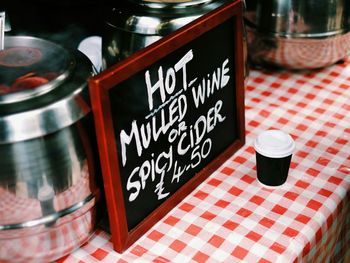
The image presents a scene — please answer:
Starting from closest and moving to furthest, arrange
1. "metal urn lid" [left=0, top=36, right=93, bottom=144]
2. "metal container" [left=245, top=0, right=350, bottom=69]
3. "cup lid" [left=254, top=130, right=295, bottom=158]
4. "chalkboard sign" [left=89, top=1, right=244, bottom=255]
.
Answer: "metal urn lid" [left=0, top=36, right=93, bottom=144] → "chalkboard sign" [left=89, top=1, right=244, bottom=255] → "cup lid" [left=254, top=130, right=295, bottom=158] → "metal container" [left=245, top=0, right=350, bottom=69]

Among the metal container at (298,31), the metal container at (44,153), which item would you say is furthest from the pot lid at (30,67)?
the metal container at (298,31)

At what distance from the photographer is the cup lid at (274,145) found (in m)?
1.15

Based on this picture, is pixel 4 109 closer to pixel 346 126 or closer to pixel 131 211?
pixel 131 211

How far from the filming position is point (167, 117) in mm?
1074

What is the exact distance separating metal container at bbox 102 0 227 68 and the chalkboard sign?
2.3 inches

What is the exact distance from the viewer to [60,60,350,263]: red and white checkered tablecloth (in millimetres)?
1050

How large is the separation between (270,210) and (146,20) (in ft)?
1.57

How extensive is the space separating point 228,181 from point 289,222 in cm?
18

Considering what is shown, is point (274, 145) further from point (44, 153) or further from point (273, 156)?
point (44, 153)

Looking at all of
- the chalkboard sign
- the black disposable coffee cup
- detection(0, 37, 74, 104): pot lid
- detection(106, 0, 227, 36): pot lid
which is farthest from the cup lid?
detection(0, 37, 74, 104): pot lid

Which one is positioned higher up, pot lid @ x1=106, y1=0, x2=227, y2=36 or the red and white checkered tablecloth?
pot lid @ x1=106, y1=0, x2=227, y2=36

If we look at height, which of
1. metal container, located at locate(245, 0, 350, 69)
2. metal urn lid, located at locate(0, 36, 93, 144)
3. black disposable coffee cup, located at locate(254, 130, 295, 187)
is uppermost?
metal urn lid, located at locate(0, 36, 93, 144)

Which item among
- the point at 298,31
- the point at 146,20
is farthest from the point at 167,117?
the point at 298,31

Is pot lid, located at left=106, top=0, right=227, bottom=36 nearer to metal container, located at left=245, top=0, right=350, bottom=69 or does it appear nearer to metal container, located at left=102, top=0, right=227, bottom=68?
metal container, located at left=102, top=0, right=227, bottom=68
